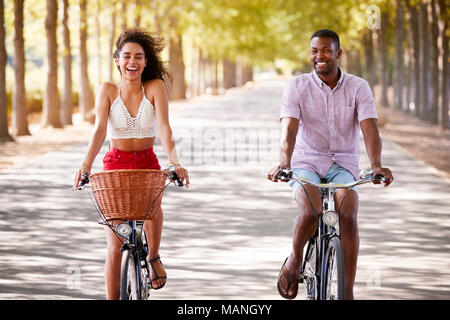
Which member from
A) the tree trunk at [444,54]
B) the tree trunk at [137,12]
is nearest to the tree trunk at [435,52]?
the tree trunk at [444,54]

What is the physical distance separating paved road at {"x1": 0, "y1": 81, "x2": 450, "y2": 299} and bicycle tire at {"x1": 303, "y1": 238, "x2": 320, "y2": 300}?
0.92m

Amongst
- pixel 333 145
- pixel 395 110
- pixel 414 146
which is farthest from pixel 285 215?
pixel 395 110

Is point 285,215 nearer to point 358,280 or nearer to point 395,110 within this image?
point 358,280

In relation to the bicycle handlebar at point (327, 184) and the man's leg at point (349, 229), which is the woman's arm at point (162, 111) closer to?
the bicycle handlebar at point (327, 184)

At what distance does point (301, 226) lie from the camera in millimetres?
5352

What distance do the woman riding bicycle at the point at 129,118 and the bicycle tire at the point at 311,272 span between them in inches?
41.9

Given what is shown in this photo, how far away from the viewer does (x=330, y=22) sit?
4331 centimetres

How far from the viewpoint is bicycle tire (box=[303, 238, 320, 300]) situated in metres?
5.32

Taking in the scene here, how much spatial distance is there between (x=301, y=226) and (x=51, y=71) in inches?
821

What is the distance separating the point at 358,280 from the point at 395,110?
31.9 metres

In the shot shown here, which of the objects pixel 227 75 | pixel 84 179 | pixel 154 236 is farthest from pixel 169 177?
pixel 227 75

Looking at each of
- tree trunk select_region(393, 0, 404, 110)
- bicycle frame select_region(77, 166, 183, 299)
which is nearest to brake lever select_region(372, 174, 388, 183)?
bicycle frame select_region(77, 166, 183, 299)

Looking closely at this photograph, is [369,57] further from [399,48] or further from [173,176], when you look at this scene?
[173,176]

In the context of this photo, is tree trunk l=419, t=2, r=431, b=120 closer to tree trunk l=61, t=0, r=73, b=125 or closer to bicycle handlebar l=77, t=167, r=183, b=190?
tree trunk l=61, t=0, r=73, b=125
